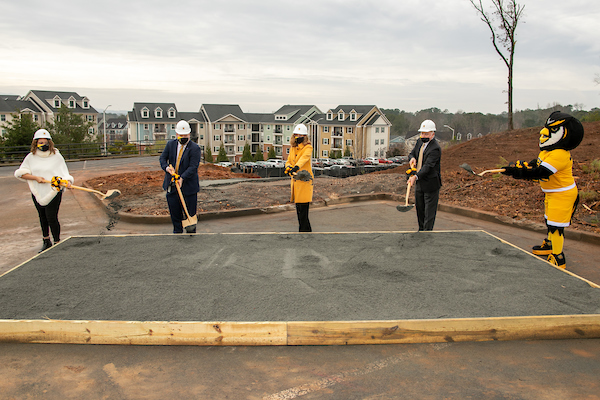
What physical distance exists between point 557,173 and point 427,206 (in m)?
1.84

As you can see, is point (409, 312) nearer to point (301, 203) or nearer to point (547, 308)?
point (547, 308)

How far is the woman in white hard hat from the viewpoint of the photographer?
6.38 m

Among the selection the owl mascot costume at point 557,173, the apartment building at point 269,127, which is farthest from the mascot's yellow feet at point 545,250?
the apartment building at point 269,127

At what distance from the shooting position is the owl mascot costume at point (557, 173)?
5.60 metres

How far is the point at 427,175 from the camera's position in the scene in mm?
6613

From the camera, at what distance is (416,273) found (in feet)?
15.8

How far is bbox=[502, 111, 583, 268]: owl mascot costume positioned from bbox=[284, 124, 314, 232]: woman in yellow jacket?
9.58ft

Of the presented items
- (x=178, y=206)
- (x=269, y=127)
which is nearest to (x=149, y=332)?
(x=178, y=206)

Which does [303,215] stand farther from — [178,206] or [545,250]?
[545,250]

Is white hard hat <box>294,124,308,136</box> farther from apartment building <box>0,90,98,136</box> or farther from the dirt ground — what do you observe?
apartment building <box>0,90,98,136</box>

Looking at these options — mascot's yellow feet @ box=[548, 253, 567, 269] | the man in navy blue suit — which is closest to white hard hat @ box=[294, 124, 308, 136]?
the man in navy blue suit

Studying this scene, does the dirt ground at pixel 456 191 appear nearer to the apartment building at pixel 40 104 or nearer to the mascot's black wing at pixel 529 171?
the mascot's black wing at pixel 529 171

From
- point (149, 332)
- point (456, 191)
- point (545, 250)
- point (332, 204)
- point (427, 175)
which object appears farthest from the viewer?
point (456, 191)

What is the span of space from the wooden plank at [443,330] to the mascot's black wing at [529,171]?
2.38 meters
